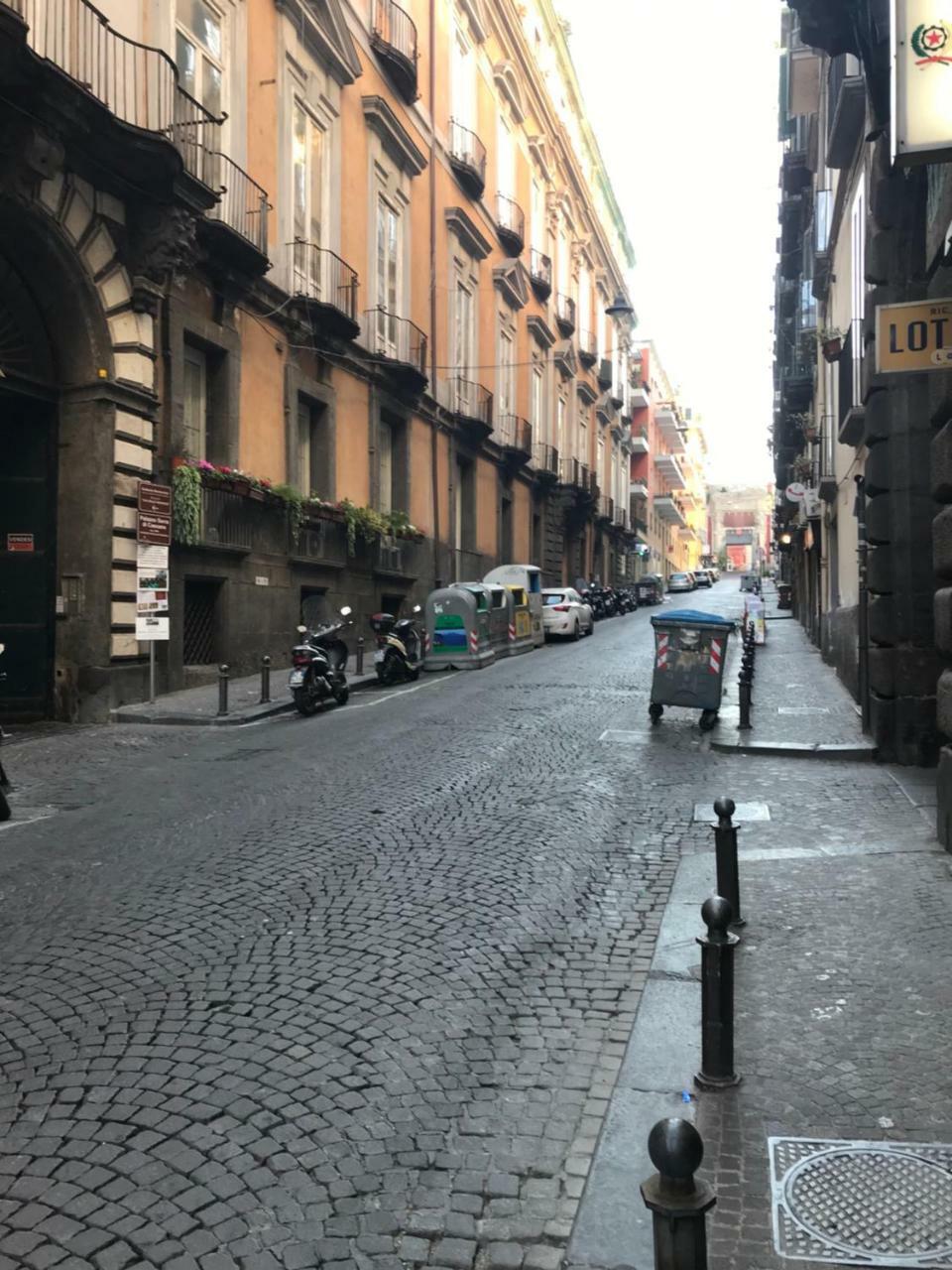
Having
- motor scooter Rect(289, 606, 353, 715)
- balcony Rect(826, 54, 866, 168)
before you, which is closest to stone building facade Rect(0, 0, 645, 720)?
motor scooter Rect(289, 606, 353, 715)

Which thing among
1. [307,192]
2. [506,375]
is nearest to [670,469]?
[506,375]

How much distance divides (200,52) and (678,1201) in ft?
59.5

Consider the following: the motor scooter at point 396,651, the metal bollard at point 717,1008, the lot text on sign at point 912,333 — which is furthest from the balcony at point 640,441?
the metal bollard at point 717,1008

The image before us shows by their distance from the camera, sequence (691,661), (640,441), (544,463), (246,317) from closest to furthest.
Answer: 1. (691,661)
2. (246,317)
3. (544,463)
4. (640,441)

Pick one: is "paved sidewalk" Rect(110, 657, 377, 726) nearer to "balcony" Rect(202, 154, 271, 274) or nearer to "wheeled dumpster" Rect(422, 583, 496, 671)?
"wheeled dumpster" Rect(422, 583, 496, 671)

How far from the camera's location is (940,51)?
206 inches

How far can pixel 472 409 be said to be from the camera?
3052cm

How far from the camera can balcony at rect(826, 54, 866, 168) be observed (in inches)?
457

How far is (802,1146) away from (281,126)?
19.7 meters

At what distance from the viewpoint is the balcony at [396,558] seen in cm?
2277

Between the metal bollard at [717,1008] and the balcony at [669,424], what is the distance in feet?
247

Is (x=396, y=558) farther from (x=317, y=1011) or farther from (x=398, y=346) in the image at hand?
(x=317, y=1011)

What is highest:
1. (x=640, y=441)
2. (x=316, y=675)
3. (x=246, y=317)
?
Answer: (x=640, y=441)

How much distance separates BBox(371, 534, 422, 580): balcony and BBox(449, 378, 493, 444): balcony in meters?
4.90
